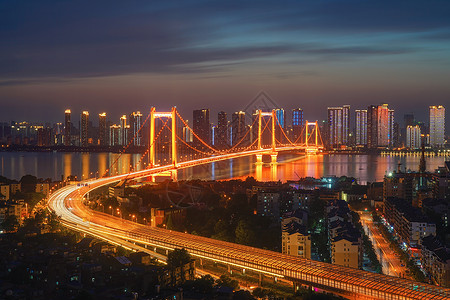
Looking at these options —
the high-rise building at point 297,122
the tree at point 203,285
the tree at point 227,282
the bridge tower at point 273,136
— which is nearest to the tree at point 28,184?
the tree at point 227,282

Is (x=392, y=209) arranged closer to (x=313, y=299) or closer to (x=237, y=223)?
(x=237, y=223)

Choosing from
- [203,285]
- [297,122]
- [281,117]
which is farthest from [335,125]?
[203,285]

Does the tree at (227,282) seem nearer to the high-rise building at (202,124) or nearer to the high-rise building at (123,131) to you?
the high-rise building at (202,124)

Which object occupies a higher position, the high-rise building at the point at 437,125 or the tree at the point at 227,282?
the high-rise building at the point at 437,125

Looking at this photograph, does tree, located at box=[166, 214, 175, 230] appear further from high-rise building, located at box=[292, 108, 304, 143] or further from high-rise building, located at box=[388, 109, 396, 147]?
high-rise building, located at box=[388, 109, 396, 147]

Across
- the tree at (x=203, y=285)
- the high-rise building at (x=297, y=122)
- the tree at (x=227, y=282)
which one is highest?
the high-rise building at (x=297, y=122)

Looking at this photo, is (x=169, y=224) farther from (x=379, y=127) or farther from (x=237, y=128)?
(x=379, y=127)

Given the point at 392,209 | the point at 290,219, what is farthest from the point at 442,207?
the point at 290,219
